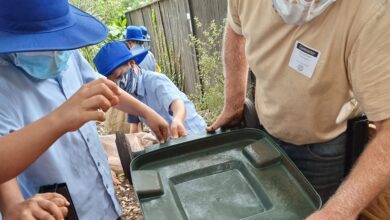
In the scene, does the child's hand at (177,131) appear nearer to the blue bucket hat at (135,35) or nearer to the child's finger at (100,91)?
the child's finger at (100,91)

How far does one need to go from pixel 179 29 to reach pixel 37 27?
17.1 ft

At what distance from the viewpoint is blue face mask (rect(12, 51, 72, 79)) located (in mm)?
1291

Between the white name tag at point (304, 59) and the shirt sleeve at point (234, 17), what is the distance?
50 cm

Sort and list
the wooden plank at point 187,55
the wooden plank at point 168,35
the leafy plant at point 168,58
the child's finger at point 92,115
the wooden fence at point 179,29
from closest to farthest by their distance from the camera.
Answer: the child's finger at point 92,115, the wooden fence at point 179,29, the wooden plank at point 187,55, the wooden plank at point 168,35, the leafy plant at point 168,58

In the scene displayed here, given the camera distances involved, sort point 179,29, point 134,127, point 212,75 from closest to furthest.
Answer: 1. point 134,127
2. point 212,75
3. point 179,29

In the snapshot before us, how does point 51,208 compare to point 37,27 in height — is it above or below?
below

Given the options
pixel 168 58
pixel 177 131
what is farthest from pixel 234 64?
pixel 168 58

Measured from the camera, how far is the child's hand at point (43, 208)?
3.38 ft

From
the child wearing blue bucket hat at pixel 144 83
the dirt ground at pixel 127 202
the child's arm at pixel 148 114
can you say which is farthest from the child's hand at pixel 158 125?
the dirt ground at pixel 127 202

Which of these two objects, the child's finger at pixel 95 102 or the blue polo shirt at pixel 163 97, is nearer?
the child's finger at pixel 95 102

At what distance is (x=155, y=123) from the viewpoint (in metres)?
1.81

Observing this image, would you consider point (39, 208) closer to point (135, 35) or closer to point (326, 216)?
point (326, 216)

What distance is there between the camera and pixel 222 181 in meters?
1.23

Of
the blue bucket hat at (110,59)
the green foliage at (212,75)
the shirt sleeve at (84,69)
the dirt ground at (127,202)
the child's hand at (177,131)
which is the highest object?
the shirt sleeve at (84,69)
